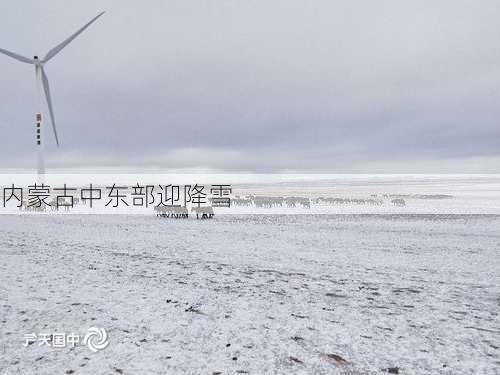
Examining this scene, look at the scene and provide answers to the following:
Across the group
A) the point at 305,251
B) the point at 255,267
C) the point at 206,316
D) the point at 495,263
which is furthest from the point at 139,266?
the point at 495,263

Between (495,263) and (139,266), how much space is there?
40.8 feet

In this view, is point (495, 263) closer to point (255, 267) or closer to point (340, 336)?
point (255, 267)

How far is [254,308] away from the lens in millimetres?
7984

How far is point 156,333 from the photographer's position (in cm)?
656

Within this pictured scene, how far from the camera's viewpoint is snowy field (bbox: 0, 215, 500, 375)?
18.4ft

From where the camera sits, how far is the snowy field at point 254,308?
5.60m

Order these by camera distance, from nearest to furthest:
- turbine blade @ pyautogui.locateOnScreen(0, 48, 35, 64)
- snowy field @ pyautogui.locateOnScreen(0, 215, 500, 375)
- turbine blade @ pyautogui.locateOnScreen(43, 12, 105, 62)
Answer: snowy field @ pyautogui.locateOnScreen(0, 215, 500, 375) < turbine blade @ pyautogui.locateOnScreen(0, 48, 35, 64) < turbine blade @ pyautogui.locateOnScreen(43, 12, 105, 62)
